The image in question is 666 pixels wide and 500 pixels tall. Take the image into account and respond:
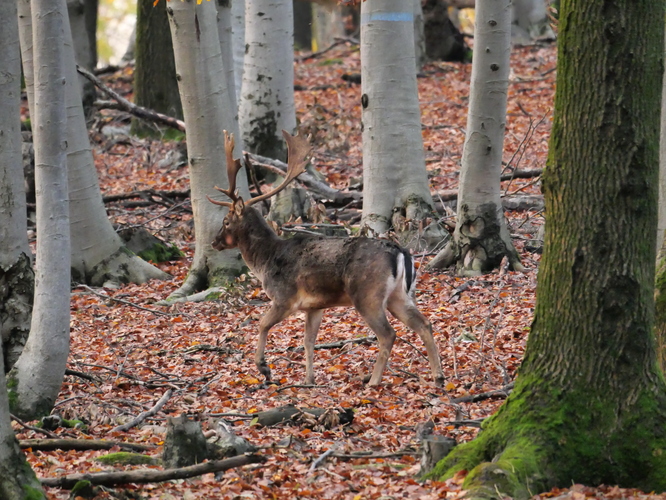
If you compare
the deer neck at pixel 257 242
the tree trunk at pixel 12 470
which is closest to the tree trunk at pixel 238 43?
the deer neck at pixel 257 242

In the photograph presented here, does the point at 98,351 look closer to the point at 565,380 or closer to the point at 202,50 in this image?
the point at 202,50

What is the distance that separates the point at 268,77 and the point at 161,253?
153 inches

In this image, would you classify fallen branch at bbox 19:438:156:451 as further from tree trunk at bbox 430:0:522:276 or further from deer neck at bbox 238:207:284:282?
tree trunk at bbox 430:0:522:276

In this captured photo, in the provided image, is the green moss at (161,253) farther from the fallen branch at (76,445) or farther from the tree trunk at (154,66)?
the fallen branch at (76,445)

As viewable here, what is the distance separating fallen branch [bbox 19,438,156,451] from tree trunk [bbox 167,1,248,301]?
16.9ft

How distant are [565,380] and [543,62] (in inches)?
814

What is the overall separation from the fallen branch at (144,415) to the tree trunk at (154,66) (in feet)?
42.6

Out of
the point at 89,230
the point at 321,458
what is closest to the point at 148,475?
→ the point at 321,458

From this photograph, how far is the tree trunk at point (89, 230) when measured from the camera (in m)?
12.1

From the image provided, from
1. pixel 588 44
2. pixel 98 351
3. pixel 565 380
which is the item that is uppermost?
pixel 588 44

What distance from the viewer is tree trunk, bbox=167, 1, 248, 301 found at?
36.5 ft

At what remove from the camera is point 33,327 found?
267 inches

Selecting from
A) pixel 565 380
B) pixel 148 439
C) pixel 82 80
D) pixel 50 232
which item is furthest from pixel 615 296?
pixel 82 80

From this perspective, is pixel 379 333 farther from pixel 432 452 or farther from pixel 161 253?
pixel 161 253
